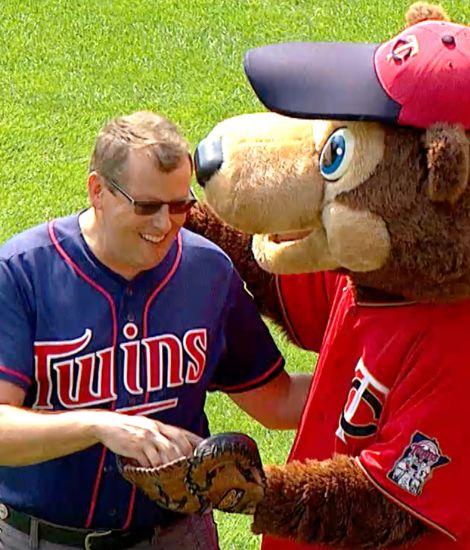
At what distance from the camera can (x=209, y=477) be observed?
3.17 metres

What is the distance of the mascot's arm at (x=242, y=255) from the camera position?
3730 millimetres

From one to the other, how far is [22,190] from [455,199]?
4.09m

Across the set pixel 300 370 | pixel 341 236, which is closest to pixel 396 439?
pixel 341 236

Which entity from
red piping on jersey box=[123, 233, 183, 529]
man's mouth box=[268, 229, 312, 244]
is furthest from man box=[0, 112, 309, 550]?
man's mouth box=[268, 229, 312, 244]

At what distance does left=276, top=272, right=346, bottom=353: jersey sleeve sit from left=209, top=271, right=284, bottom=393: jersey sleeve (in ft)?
0.24

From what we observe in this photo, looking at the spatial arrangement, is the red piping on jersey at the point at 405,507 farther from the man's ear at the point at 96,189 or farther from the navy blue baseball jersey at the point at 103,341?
the man's ear at the point at 96,189

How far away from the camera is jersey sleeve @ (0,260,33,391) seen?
11.1 feet

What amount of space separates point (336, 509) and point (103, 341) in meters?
0.68

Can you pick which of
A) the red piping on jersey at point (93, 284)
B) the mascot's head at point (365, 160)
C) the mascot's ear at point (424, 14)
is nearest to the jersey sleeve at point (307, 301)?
the mascot's head at point (365, 160)

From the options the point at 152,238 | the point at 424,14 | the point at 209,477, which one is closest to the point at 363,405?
the point at 209,477

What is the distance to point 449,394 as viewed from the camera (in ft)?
10.4

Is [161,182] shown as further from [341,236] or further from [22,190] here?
[22,190]

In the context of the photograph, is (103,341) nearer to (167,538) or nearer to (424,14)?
(167,538)

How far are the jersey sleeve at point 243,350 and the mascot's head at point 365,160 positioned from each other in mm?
354
